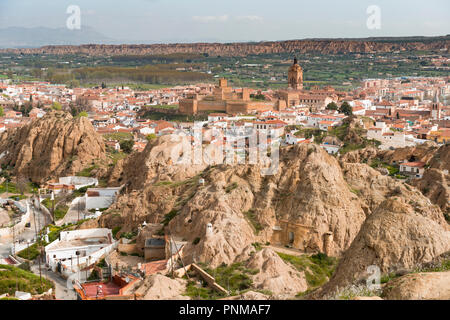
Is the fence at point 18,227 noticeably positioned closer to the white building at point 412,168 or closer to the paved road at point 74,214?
the paved road at point 74,214

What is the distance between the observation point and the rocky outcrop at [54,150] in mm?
23891

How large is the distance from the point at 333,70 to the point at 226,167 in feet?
256

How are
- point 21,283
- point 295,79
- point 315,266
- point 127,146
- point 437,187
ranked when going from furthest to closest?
point 295,79
point 127,146
point 437,187
point 21,283
point 315,266

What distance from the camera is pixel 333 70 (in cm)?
8800

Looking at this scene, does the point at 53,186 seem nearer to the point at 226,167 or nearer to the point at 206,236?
the point at 226,167

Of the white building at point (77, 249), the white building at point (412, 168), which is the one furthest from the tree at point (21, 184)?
the white building at point (412, 168)

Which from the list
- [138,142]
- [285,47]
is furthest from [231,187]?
[285,47]

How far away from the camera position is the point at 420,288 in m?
4.82

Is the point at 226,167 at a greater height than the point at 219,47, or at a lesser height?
lesser

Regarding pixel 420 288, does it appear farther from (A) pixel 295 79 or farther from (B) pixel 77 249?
(A) pixel 295 79

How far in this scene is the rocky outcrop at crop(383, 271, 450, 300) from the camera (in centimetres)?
467

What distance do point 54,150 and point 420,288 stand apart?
21.7 metres

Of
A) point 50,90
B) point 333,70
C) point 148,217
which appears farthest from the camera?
point 333,70
